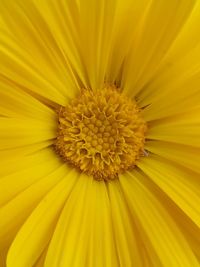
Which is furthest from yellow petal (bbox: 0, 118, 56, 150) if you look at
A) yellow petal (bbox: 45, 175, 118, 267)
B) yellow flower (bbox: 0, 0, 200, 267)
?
yellow petal (bbox: 45, 175, 118, 267)

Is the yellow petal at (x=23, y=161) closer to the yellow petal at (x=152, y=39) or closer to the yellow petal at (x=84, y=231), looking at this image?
the yellow petal at (x=84, y=231)

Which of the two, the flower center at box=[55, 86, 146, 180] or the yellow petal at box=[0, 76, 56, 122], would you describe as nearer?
the yellow petal at box=[0, 76, 56, 122]

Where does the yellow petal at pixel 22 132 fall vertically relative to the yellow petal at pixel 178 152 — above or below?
above

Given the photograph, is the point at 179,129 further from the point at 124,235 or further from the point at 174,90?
the point at 124,235

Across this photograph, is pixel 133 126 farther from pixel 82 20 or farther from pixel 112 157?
pixel 82 20

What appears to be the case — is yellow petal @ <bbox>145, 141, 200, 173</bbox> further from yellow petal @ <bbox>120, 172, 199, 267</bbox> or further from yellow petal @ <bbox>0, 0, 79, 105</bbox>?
yellow petal @ <bbox>0, 0, 79, 105</bbox>

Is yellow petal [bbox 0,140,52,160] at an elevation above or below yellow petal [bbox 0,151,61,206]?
above

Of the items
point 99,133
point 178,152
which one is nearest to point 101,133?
point 99,133

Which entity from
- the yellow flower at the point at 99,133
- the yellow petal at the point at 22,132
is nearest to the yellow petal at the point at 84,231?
the yellow flower at the point at 99,133
